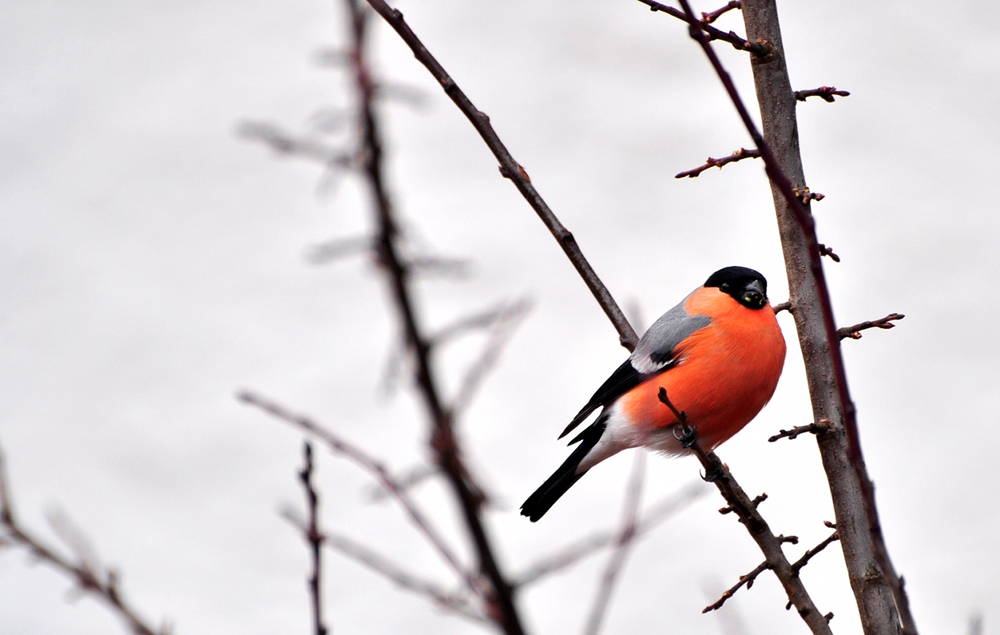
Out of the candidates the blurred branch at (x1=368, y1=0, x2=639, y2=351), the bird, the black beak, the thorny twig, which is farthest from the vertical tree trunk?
the black beak

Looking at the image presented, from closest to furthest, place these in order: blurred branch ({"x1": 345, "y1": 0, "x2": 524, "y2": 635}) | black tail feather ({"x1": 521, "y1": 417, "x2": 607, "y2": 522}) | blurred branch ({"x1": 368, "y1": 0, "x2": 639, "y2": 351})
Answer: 1. blurred branch ({"x1": 345, "y1": 0, "x2": 524, "y2": 635})
2. blurred branch ({"x1": 368, "y1": 0, "x2": 639, "y2": 351})
3. black tail feather ({"x1": 521, "y1": 417, "x2": 607, "y2": 522})

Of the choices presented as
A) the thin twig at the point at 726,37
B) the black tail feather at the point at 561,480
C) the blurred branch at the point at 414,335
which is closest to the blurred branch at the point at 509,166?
the thin twig at the point at 726,37

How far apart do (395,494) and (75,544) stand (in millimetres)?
219

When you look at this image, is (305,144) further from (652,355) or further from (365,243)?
(652,355)

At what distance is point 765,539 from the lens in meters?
1.12

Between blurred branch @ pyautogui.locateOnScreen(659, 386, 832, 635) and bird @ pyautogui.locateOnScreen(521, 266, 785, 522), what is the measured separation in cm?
48

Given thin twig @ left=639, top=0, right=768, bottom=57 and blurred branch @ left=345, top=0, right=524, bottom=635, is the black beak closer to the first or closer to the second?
thin twig @ left=639, top=0, right=768, bottom=57

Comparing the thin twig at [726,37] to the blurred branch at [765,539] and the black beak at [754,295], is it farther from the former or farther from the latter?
the black beak at [754,295]

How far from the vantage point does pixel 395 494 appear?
537mm

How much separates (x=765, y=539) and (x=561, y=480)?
74 cm

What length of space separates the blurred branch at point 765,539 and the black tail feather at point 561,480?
602mm

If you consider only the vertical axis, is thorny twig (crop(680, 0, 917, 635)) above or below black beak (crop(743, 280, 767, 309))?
below

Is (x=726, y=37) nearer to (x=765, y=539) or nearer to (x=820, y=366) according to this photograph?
(x=820, y=366)

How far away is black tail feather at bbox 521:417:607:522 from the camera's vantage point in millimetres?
1834
